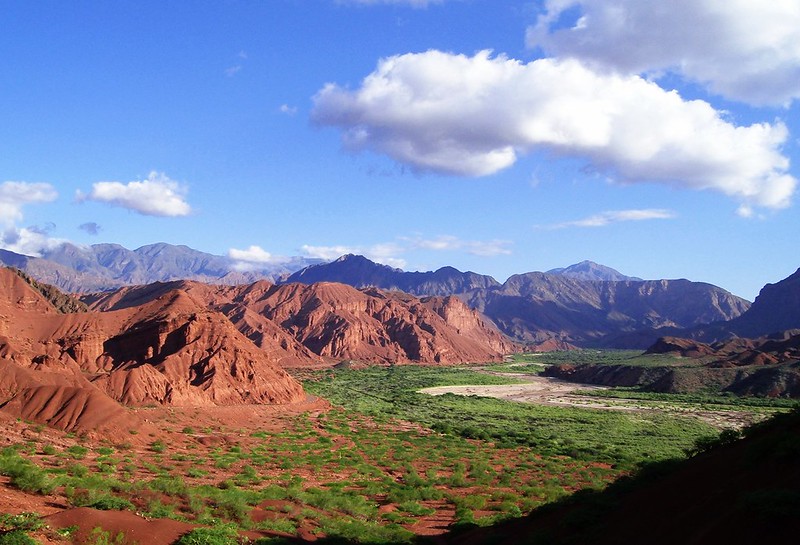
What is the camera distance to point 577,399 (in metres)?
101

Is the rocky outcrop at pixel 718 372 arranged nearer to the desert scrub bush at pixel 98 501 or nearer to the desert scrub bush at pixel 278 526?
the desert scrub bush at pixel 278 526

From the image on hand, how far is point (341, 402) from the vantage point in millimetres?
81938

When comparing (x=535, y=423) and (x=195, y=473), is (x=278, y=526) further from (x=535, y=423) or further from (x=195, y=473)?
(x=535, y=423)

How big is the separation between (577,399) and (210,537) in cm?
9494

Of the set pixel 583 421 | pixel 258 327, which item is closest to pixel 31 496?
pixel 583 421

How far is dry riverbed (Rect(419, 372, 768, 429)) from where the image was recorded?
74.9 metres

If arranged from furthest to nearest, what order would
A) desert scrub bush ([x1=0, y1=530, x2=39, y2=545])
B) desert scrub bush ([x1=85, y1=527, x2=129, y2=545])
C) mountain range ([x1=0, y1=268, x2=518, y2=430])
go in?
mountain range ([x1=0, y1=268, x2=518, y2=430])
desert scrub bush ([x1=85, y1=527, x2=129, y2=545])
desert scrub bush ([x1=0, y1=530, x2=39, y2=545])

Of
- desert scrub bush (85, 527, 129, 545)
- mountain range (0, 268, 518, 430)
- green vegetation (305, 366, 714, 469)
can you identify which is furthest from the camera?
green vegetation (305, 366, 714, 469)

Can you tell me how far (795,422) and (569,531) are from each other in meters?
6.46

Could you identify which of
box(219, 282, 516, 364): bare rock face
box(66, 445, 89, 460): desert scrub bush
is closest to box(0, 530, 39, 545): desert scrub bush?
box(66, 445, 89, 460): desert scrub bush

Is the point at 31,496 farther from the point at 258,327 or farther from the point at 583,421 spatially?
the point at 258,327

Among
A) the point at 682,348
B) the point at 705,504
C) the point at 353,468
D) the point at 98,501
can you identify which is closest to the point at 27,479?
the point at 98,501

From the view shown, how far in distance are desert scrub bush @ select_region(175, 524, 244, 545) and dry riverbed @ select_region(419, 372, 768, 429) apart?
61439mm

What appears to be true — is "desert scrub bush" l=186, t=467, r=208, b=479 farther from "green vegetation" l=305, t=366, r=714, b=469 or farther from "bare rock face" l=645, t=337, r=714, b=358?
"bare rock face" l=645, t=337, r=714, b=358
